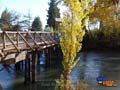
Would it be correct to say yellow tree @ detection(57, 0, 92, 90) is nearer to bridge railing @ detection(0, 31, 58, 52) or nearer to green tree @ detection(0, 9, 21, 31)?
bridge railing @ detection(0, 31, 58, 52)

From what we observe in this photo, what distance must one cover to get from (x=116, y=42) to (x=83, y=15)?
165 ft

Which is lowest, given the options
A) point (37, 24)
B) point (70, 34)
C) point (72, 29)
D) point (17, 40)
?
point (37, 24)

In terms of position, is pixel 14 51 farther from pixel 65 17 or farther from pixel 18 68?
pixel 18 68

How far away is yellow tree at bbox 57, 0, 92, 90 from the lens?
39.6ft

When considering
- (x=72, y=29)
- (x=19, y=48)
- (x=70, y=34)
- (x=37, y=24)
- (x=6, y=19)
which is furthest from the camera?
(x=37, y=24)

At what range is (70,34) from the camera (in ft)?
39.8

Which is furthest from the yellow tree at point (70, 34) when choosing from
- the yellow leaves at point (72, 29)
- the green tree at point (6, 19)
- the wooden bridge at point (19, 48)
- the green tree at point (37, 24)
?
the green tree at point (37, 24)

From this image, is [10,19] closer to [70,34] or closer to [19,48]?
[19,48]

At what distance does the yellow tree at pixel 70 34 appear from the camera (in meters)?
12.1

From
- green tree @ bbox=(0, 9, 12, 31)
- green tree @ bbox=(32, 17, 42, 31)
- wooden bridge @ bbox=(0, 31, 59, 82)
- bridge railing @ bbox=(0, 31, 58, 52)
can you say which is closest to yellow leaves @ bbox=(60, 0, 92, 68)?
wooden bridge @ bbox=(0, 31, 59, 82)

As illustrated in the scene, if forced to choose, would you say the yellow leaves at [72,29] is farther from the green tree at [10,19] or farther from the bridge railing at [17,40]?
the green tree at [10,19]

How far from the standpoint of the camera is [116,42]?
203 feet

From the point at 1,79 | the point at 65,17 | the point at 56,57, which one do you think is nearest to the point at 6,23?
the point at 56,57

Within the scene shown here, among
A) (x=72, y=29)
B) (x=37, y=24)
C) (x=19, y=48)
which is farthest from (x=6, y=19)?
(x=72, y=29)
